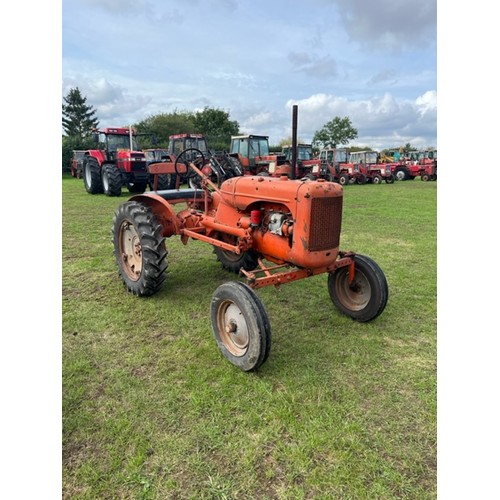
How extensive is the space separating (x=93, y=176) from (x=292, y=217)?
468 inches

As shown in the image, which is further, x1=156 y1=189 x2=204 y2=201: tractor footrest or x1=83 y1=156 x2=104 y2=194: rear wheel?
x1=83 y1=156 x2=104 y2=194: rear wheel

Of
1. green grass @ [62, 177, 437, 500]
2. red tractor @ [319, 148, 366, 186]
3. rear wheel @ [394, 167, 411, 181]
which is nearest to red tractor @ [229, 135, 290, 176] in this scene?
red tractor @ [319, 148, 366, 186]

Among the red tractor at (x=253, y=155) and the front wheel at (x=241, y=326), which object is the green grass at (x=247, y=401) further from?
the red tractor at (x=253, y=155)

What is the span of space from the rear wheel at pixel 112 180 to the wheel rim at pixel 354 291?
10.6 m

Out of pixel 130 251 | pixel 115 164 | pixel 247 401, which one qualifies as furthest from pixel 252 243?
pixel 115 164

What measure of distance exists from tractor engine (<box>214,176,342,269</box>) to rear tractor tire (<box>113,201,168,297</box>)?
909mm

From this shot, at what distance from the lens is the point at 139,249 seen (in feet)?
14.2

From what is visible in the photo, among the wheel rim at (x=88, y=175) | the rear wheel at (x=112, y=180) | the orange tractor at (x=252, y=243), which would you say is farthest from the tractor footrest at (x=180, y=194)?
the wheel rim at (x=88, y=175)

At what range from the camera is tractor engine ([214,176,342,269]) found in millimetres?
3088

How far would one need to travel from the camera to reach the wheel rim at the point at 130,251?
438cm

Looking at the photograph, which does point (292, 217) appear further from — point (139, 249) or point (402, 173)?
point (402, 173)

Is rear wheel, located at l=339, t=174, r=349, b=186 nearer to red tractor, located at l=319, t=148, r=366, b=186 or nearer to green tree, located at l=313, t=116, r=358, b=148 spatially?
red tractor, located at l=319, t=148, r=366, b=186

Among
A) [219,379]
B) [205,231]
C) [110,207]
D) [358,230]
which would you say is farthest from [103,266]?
[110,207]

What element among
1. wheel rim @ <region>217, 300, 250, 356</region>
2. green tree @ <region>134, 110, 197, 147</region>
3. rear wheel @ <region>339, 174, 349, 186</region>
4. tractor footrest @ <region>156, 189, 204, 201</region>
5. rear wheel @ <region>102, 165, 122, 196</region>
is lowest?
wheel rim @ <region>217, 300, 250, 356</region>
